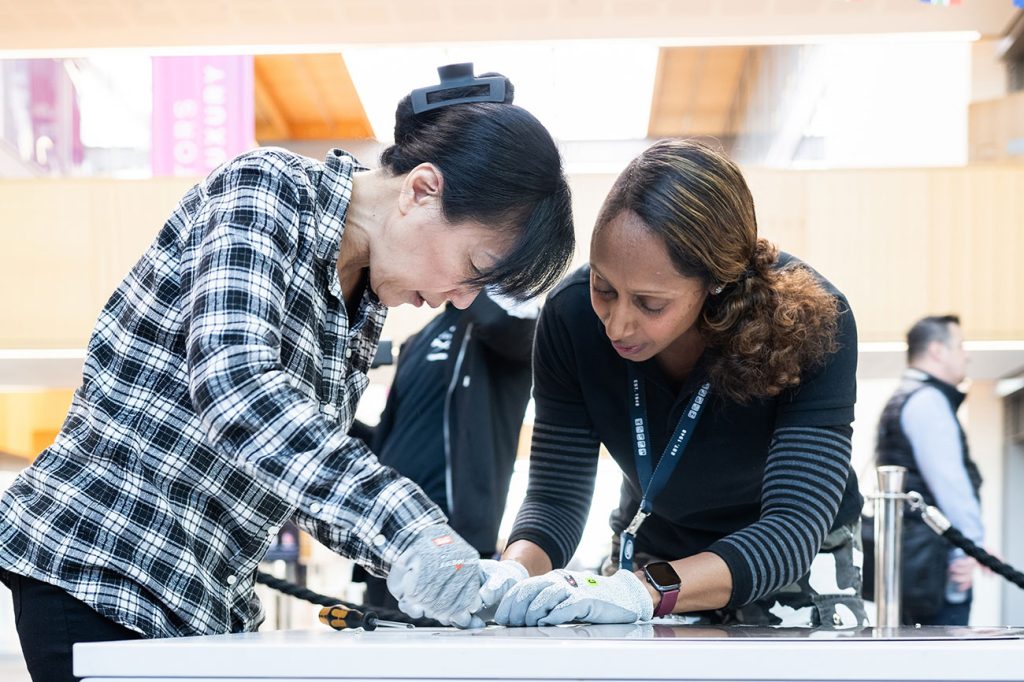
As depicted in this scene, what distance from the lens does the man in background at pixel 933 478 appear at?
3416 mm

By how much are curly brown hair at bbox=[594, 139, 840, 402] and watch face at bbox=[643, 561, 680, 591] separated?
262 millimetres

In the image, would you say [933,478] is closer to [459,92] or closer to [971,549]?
[971,549]

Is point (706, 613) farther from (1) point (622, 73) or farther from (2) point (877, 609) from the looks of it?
(1) point (622, 73)

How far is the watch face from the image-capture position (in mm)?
1305

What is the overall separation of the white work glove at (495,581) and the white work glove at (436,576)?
0.21 feet

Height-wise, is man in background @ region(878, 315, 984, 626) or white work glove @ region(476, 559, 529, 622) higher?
white work glove @ region(476, 559, 529, 622)

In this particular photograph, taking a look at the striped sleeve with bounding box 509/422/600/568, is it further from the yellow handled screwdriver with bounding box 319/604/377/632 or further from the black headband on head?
the black headband on head

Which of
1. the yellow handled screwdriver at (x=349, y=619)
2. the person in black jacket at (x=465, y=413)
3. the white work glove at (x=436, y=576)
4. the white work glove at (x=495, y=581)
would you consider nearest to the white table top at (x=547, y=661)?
the white work glove at (x=436, y=576)

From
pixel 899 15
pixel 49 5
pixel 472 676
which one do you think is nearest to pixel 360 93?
pixel 49 5

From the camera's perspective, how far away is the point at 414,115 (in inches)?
48.0

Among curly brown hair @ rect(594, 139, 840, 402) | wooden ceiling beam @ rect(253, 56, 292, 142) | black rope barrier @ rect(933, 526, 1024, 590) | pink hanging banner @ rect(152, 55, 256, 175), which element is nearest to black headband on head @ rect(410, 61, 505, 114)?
curly brown hair @ rect(594, 139, 840, 402)

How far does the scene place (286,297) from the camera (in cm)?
109

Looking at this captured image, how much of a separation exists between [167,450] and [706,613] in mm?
787

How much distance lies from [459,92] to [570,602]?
0.55m
